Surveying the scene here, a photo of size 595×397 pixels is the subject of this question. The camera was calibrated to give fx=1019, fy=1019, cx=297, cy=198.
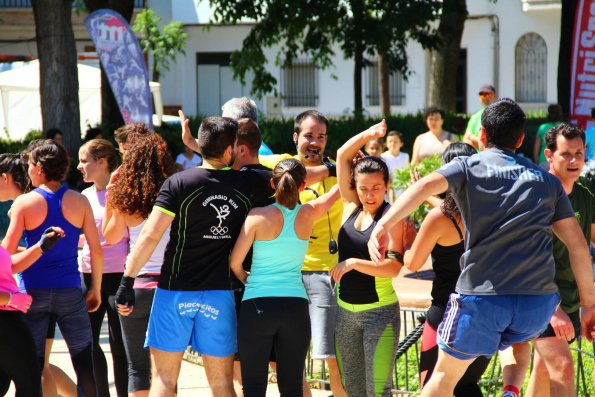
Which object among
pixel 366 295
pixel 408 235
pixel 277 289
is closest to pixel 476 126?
pixel 408 235

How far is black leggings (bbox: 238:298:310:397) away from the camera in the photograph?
17.3ft

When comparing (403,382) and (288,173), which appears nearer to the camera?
(288,173)

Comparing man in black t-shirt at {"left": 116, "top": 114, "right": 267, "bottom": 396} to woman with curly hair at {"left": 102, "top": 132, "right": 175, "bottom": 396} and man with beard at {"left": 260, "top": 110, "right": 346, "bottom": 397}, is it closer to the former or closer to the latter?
woman with curly hair at {"left": 102, "top": 132, "right": 175, "bottom": 396}

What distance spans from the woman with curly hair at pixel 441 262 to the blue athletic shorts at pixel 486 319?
18.8 inches

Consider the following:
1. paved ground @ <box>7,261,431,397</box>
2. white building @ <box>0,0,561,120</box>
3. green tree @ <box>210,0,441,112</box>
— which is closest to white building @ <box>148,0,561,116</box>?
white building @ <box>0,0,561,120</box>

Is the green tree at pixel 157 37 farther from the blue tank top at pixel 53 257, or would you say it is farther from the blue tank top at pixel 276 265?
the blue tank top at pixel 276 265

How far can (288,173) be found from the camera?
17.5 feet

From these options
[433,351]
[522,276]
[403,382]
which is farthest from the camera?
[403,382]

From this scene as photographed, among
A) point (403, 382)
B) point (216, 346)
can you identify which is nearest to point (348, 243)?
point (216, 346)

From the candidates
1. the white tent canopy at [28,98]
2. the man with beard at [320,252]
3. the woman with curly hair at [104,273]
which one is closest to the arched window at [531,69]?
the white tent canopy at [28,98]

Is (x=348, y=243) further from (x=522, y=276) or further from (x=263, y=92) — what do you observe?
(x=263, y=92)

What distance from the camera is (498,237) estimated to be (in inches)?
182

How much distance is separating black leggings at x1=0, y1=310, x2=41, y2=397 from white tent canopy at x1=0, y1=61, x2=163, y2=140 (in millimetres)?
17019

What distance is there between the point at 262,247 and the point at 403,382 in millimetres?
2870
